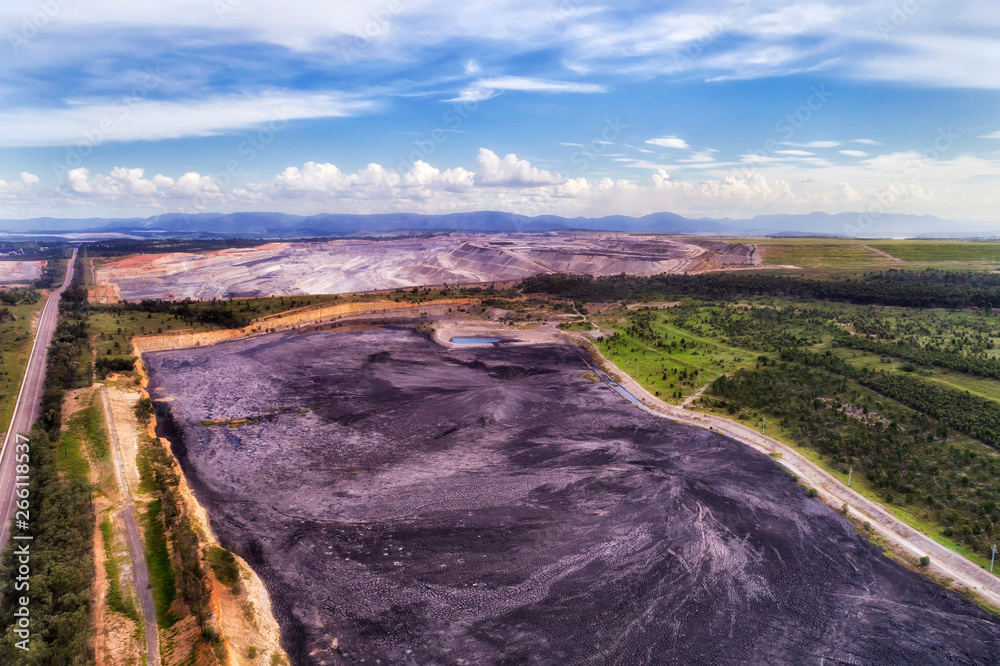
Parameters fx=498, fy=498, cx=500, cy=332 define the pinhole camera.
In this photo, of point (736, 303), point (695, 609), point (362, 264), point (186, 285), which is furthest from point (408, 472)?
point (362, 264)

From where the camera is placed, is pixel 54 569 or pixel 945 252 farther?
pixel 945 252

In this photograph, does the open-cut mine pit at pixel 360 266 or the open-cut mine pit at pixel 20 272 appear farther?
the open-cut mine pit at pixel 20 272

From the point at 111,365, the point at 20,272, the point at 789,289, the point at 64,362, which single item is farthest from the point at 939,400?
the point at 20,272

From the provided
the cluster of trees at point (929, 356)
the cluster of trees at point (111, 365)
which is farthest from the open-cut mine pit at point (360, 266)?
the cluster of trees at point (929, 356)

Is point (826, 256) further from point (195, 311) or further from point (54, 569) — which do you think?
point (54, 569)

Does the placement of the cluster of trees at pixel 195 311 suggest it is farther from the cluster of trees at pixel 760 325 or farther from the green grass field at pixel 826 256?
the green grass field at pixel 826 256

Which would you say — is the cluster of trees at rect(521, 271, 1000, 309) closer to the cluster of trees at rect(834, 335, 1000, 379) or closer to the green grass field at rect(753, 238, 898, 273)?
the green grass field at rect(753, 238, 898, 273)
